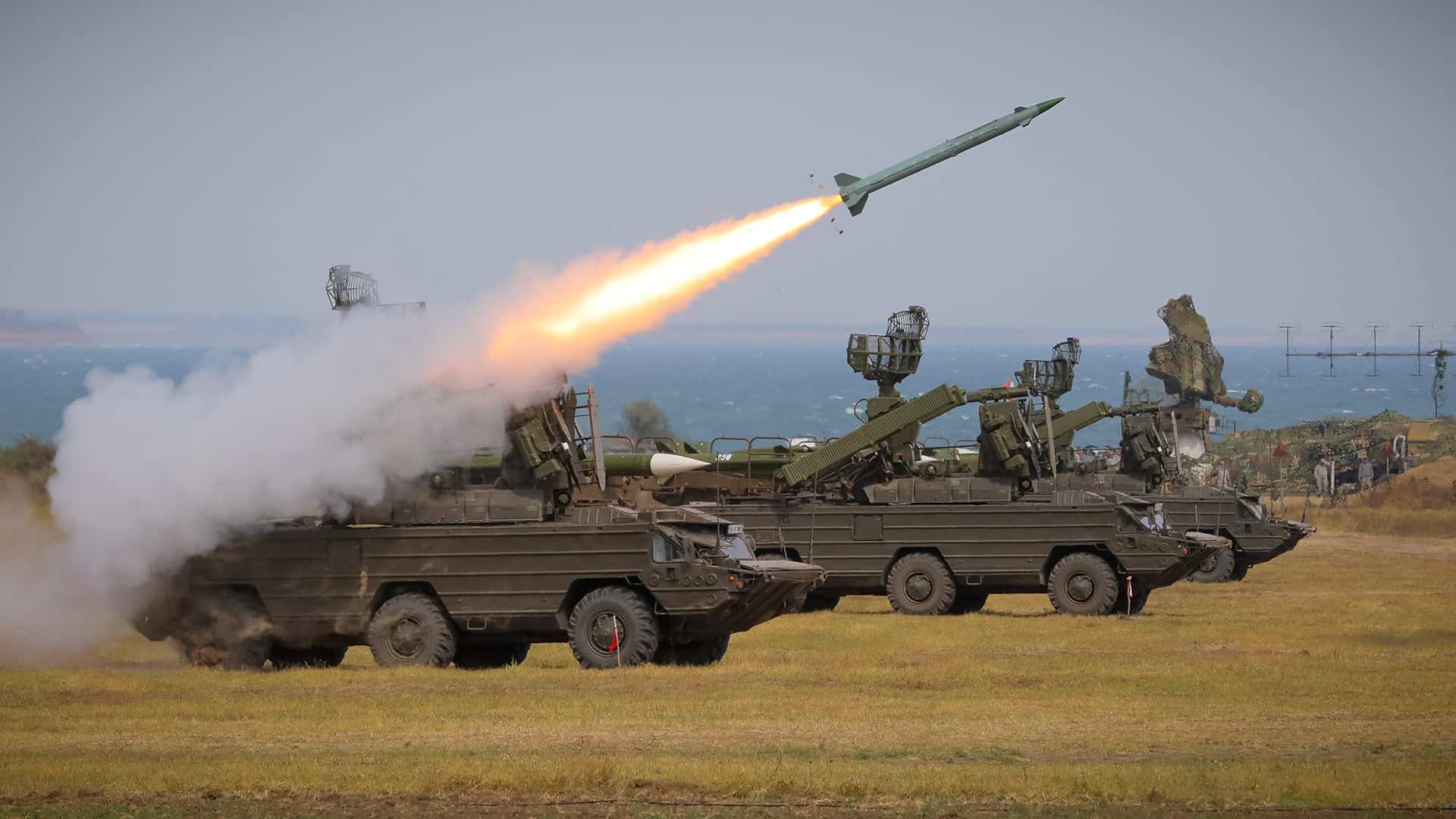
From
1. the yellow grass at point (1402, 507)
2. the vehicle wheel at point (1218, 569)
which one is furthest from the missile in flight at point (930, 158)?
the yellow grass at point (1402, 507)

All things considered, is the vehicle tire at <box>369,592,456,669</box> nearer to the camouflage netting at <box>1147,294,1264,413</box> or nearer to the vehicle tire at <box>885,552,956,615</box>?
the vehicle tire at <box>885,552,956,615</box>

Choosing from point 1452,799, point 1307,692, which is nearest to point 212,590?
point 1307,692

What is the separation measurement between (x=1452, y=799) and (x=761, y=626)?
54.0 ft

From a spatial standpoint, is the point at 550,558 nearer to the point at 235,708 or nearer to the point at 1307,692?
the point at 235,708

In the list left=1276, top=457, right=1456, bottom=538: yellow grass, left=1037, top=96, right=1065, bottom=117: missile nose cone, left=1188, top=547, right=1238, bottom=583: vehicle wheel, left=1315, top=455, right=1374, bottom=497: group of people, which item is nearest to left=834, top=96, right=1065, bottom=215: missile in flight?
left=1037, top=96, right=1065, bottom=117: missile nose cone

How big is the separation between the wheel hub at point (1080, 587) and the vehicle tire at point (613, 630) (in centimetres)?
1028

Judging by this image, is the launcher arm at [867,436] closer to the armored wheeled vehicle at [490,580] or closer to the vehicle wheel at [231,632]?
the armored wheeled vehicle at [490,580]

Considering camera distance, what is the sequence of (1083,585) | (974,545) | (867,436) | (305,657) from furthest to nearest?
1. (867,436)
2. (974,545)
3. (1083,585)
4. (305,657)

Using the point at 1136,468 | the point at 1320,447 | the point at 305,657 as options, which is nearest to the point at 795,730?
the point at 305,657

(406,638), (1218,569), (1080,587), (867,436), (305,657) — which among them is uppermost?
(867,436)

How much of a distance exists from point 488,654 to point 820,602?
A: 10688mm

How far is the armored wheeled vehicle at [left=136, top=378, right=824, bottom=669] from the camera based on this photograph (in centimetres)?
2256

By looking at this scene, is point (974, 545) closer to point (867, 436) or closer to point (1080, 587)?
point (1080, 587)

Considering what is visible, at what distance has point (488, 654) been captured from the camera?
2458cm
